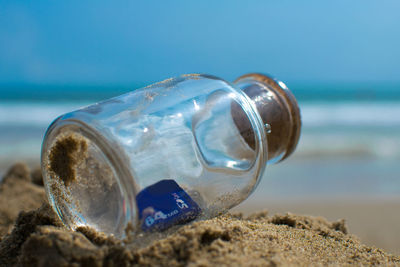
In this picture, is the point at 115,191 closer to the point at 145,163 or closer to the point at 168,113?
the point at 145,163

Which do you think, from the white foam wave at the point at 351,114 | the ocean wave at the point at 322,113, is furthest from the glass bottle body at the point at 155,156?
the white foam wave at the point at 351,114

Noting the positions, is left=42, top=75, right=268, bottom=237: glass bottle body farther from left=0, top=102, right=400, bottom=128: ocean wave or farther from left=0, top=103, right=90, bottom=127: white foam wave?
left=0, top=103, right=90, bottom=127: white foam wave

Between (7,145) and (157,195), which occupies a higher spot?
(157,195)

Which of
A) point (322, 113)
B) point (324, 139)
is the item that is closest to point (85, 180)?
point (324, 139)

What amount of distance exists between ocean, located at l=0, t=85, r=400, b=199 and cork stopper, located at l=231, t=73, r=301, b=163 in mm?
1583

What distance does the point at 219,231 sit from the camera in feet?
2.96

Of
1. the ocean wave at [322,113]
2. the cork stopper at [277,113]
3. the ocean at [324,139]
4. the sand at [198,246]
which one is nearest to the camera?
the sand at [198,246]

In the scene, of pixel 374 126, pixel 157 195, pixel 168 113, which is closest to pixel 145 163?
pixel 157 195

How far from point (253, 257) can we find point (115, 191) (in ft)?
1.08

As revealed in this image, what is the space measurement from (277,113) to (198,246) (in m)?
0.71

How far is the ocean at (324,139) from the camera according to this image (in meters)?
3.33

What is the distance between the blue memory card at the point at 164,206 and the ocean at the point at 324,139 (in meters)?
2.05

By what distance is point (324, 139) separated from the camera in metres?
6.23

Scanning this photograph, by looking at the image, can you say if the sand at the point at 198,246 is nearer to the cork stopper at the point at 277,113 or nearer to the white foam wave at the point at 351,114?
the cork stopper at the point at 277,113
